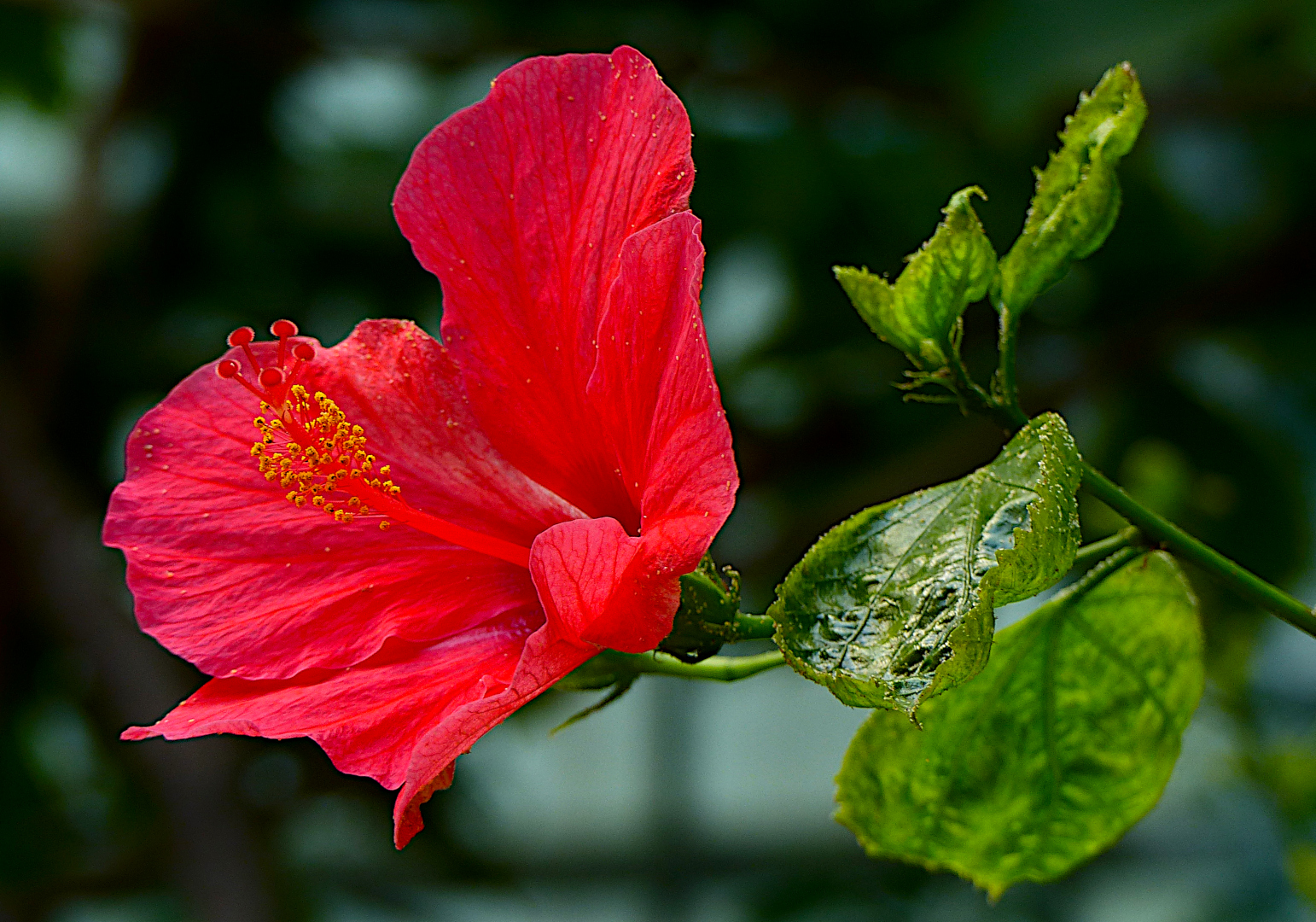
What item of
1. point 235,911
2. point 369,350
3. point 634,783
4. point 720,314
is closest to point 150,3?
point 720,314

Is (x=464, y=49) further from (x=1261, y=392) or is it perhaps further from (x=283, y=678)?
(x=283, y=678)

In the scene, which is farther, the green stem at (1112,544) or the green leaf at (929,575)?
the green stem at (1112,544)

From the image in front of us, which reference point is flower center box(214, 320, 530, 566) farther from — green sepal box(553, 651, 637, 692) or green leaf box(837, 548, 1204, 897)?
green leaf box(837, 548, 1204, 897)

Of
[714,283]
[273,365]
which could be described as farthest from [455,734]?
[714,283]

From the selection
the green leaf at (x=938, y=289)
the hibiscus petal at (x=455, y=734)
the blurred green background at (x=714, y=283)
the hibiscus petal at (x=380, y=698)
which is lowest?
the blurred green background at (x=714, y=283)

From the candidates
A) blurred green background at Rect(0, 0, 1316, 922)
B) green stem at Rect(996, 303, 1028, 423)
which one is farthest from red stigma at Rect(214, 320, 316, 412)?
blurred green background at Rect(0, 0, 1316, 922)

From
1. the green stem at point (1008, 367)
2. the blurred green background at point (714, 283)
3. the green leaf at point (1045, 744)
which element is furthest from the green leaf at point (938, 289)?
the blurred green background at point (714, 283)

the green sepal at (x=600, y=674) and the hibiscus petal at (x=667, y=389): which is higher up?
the hibiscus petal at (x=667, y=389)

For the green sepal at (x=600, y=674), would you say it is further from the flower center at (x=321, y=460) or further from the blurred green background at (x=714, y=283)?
the blurred green background at (x=714, y=283)
